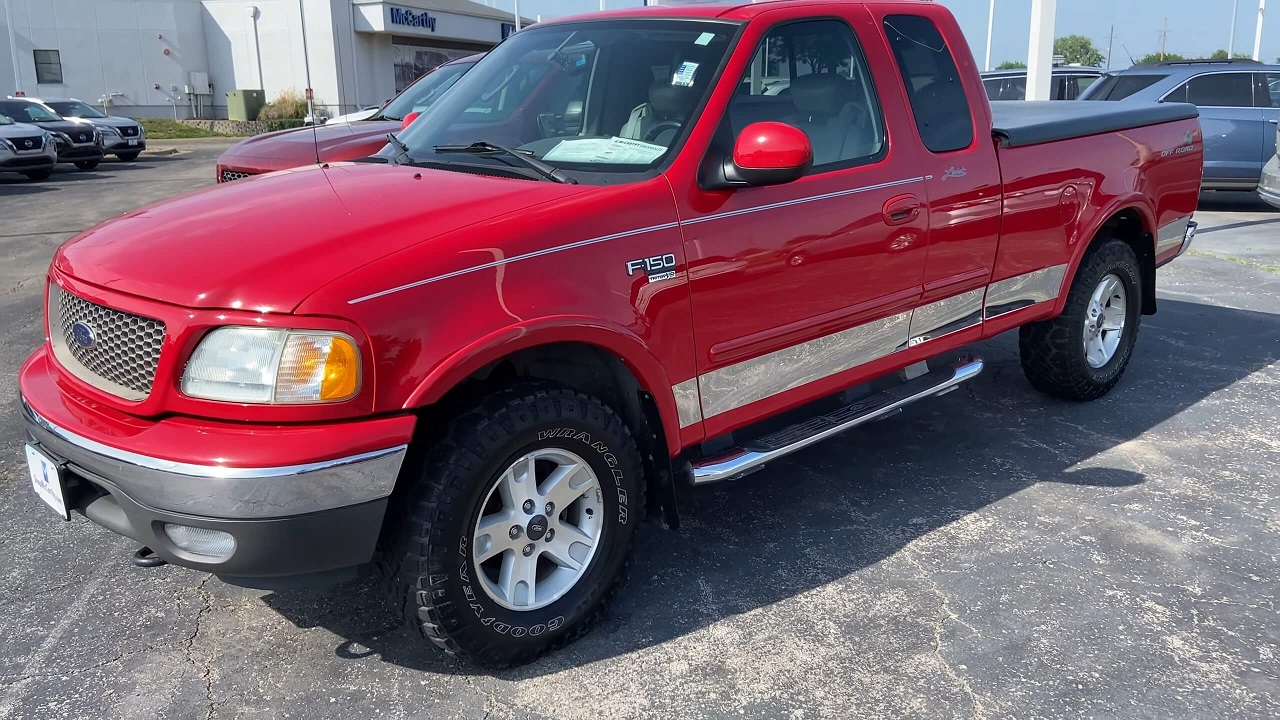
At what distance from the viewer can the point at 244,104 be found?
129 feet

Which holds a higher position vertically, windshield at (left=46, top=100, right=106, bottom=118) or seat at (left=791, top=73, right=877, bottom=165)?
windshield at (left=46, top=100, right=106, bottom=118)

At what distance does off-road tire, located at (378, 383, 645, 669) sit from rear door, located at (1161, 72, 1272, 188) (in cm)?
1220

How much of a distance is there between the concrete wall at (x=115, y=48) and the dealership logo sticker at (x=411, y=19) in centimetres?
882

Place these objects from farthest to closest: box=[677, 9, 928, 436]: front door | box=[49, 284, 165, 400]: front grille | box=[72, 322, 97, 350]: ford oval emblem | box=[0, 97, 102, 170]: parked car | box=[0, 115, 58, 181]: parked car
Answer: box=[0, 97, 102, 170]: parked car, box=[0, 115, 58, 181]: parked car, box=[677, 9, 928, 436]: front door, box=[72, 322, 97, 350]: ford oval emblem, box=[49, 284, 165, 400]: front grille

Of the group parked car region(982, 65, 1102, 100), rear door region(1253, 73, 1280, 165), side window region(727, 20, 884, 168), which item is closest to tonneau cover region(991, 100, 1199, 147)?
side window region(727, 20, 884, 168)

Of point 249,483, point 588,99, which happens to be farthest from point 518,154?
point 249,483

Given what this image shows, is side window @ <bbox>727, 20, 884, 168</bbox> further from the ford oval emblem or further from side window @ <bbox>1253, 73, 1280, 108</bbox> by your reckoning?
side window @ <bbox>1253, 73, 1280, 108</bbox>

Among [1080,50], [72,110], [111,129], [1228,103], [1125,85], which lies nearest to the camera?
[1228,103]

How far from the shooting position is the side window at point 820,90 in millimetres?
3717

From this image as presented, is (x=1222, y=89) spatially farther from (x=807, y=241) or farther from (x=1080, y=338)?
(x=807, y=241)

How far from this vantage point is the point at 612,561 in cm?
326

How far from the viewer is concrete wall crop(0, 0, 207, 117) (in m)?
38.8

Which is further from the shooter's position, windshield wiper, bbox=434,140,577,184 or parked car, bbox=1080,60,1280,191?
parked car, bbox=1080,60,1280,191

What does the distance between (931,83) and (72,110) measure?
2564cm
